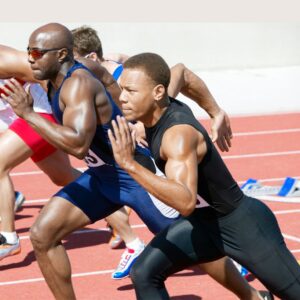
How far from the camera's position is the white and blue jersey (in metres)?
5.67

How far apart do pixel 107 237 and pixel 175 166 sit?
12.3 ft

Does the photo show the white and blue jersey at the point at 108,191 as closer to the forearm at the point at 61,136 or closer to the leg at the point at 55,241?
the leg at the point at 55,241

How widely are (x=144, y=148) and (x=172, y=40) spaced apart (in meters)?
11.0

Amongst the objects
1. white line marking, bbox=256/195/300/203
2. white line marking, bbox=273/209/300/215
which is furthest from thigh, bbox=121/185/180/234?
white line marking, bbox=256/195/300/203

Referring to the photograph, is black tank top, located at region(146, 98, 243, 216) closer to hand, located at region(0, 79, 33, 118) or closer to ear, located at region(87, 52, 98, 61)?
→ hand, located at region(0, 79, 33, 118)

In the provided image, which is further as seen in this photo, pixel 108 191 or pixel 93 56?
pixel 93 56

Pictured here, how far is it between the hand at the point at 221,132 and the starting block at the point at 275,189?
9.80 ft

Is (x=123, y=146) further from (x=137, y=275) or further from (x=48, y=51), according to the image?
(x=48, y=51)

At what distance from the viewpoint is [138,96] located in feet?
15.3

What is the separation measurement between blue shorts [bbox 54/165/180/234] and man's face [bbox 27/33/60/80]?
70 cm

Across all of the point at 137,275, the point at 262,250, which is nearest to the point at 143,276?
the point at 137,275

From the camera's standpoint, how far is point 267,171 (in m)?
10.5

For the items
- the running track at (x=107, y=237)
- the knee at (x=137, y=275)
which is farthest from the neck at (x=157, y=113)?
the running track at (x=107, y=237)

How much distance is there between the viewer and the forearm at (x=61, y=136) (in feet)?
17.2
